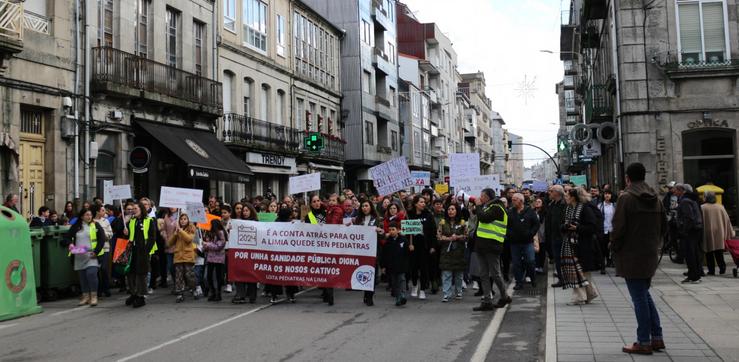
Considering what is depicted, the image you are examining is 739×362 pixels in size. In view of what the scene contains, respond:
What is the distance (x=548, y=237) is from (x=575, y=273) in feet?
14.6

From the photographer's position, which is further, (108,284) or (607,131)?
(607,131)

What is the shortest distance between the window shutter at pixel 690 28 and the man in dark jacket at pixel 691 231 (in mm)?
9445

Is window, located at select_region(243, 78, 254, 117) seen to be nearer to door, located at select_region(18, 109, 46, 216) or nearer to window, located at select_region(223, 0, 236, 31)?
window, located at select_region(223, 0, 236, 31)

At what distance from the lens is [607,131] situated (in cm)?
2447

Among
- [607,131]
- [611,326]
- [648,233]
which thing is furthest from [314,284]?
[607,131]

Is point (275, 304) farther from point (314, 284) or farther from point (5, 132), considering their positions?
point (5, 132)

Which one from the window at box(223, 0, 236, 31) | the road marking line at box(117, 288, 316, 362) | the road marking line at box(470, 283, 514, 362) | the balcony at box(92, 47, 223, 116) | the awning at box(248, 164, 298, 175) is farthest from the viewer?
the awning at box(248, 164, 298, 175)

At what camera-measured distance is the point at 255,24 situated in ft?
99.8

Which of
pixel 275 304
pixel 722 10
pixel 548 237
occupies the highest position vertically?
pixel 722 10

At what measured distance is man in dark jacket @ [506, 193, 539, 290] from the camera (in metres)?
13.0

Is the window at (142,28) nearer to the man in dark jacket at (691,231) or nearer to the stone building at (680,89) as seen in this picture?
the stone building at (680,89)

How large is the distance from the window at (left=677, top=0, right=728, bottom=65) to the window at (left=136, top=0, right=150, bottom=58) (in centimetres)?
1652

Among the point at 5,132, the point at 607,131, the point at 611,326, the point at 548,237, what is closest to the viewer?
the point at 611,326

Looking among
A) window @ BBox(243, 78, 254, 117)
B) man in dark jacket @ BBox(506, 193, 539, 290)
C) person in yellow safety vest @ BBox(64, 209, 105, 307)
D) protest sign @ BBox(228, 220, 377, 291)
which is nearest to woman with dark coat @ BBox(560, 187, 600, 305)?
man in dark jacket @ BBox(506, 193, 539, 290)
